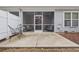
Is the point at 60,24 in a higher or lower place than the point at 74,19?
lower

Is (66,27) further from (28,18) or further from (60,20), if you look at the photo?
(28,18)

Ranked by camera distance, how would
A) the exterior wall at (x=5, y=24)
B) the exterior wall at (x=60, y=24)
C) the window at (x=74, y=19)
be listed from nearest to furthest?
the exterior wall at (x=5, y=24) < the exterior wall at (x=60, y=24) < the window at (x=74, y=19)

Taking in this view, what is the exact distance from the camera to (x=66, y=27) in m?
24.1

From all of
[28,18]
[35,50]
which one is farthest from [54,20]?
[35,50]

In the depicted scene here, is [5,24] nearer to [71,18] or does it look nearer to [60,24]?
[60,24]

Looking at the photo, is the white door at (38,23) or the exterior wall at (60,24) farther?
the white door at (38,23)

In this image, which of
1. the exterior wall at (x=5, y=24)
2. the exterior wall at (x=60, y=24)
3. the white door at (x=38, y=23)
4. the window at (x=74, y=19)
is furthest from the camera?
the white door at (x=38, y=23)

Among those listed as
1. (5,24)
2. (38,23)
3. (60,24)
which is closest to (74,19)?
(60,24)

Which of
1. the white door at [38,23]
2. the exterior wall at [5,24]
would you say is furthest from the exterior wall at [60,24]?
the exterior wall at [5,24]

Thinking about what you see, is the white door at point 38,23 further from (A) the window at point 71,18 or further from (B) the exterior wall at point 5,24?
(B) the exterior wall at point 5,24

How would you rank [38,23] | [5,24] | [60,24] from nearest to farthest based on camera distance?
[5,24]
[60,24]
[38,23]

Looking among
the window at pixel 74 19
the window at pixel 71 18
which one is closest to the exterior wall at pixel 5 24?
the window at pixel 71 18
